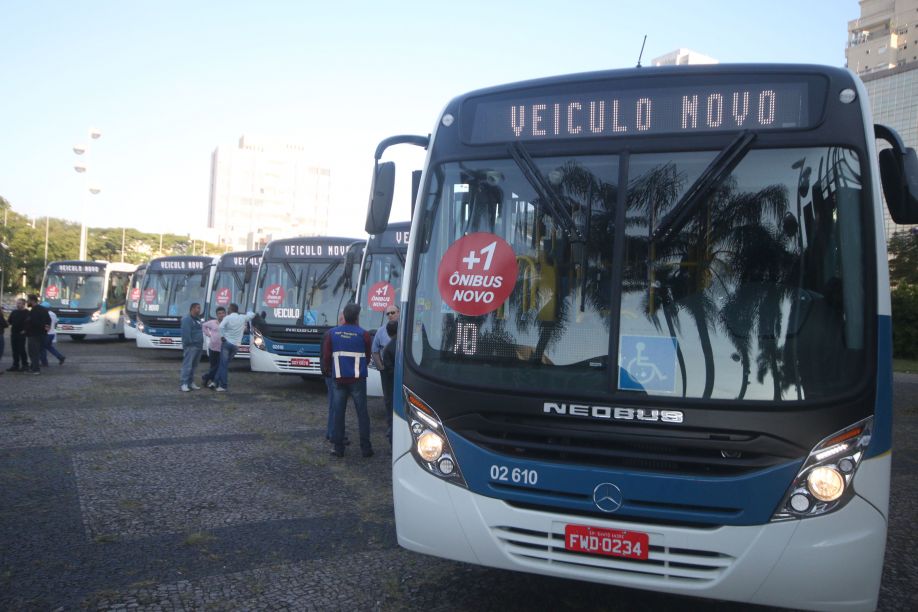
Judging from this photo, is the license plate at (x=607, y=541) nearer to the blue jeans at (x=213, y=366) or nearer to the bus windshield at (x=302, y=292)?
the bus windshield at (x=302, y=292)

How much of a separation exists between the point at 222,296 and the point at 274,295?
22.8 ft

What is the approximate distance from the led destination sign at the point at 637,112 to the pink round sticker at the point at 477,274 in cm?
62

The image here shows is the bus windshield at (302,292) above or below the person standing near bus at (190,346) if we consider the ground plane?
above

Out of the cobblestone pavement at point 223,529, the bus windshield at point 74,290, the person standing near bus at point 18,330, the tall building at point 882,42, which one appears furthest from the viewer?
the tall building at point 882,42

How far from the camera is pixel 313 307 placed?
49.8ft

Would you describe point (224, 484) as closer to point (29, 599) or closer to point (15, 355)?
point (29, 599)

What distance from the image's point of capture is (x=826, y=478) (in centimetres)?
349

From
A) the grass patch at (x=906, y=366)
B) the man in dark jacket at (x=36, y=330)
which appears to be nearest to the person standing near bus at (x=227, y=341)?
the man in dark jacket at (x=36, y=330)

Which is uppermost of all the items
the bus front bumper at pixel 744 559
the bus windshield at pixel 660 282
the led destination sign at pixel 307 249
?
the led destination sign at pixel 307 249

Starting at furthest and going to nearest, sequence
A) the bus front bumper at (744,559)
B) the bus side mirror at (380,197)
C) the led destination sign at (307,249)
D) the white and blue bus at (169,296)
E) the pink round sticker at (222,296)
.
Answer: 1. the white and blue bus at (169,296)
2. the pink round sticker at (222,296)
3. the led destination sign at (307,249)
4. the bus side mirror at (380,197)
5. the bus front bumper at (744,559)

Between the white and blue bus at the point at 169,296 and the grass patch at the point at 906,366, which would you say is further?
the grass patch at the point at 906,366

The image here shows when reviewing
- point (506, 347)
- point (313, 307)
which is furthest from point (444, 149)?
point (313, 307)

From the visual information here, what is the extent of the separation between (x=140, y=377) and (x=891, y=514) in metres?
15.0

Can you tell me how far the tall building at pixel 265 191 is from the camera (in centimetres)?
14862
